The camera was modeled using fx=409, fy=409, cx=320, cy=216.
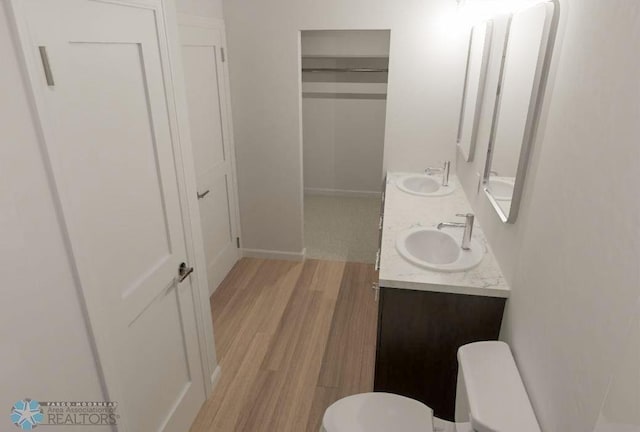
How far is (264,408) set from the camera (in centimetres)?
226

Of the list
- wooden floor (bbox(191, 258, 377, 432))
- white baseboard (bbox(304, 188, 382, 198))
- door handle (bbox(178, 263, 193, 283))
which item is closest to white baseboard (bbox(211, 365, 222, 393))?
wooden floor (bbox(191, 258, 377, 432))

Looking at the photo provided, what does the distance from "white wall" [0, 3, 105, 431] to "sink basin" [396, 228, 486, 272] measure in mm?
1423

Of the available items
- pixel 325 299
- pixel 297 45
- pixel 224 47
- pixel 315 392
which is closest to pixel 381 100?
pixel 297 45

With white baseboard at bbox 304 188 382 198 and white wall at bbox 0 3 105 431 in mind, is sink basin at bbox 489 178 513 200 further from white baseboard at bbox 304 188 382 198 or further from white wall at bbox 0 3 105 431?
white baseboard at bbox 304 188 382 198

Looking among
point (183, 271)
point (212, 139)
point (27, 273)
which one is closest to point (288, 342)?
point (183, 271)

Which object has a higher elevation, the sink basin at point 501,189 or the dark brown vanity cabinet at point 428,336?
the sink basin at point 501,189

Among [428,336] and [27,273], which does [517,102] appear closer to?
[428,336]

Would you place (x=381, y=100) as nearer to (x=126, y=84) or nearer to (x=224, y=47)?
(x=224, y=47)

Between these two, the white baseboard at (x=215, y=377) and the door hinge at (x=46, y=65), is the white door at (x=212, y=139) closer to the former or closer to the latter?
the white baseboard at (x=215, y=377)

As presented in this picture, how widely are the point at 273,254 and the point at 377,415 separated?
7.79 feet

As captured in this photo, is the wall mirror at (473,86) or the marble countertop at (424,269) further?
the wall mirror at (473,86)

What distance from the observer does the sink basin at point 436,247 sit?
203 centimetres

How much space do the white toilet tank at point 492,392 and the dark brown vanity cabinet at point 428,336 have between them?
0.23 m

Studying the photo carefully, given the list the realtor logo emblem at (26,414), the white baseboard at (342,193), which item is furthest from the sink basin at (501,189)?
the white baseboard at (342,193)
